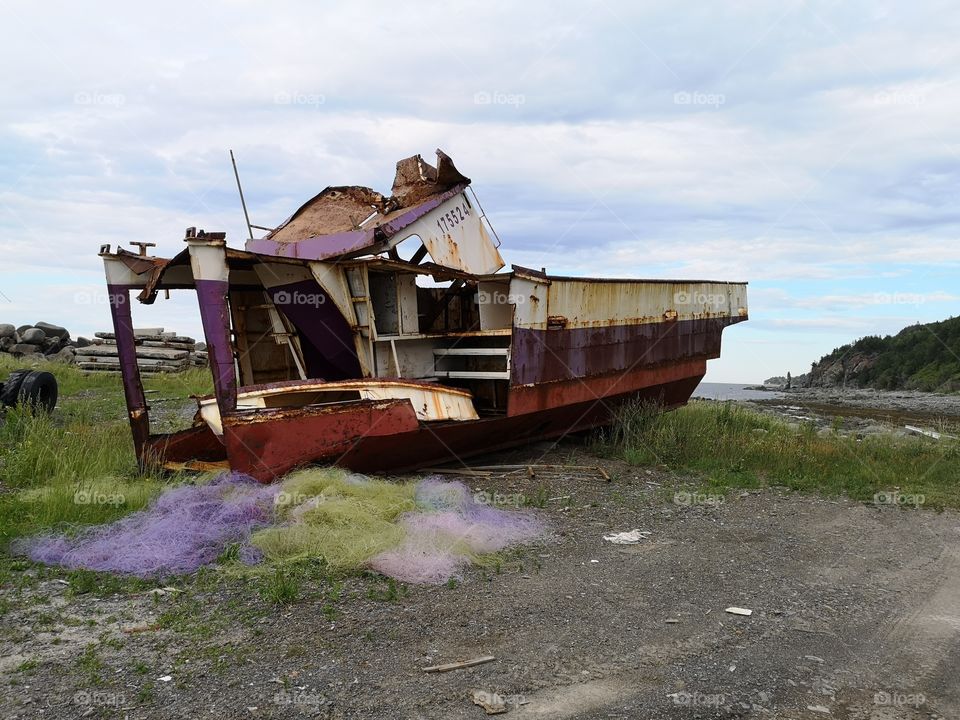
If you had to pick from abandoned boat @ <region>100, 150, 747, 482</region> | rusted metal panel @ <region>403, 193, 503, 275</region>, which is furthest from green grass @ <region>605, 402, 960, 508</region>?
rusted metal panel @ <region>403, 193, 503, 275</region>

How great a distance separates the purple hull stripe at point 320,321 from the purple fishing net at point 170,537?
9.67 feet

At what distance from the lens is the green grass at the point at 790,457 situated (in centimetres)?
959

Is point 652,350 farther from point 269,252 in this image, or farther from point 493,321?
point 269,252

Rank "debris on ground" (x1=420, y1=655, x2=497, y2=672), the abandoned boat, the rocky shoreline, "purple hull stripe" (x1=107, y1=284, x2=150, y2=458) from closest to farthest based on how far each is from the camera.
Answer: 1. "debris on ground" (x1=420, y1=655, x2=497, y2=672)
2. the abandoned boat
3. "purple hull stripe" (x1=107, y1=284, x2=150, y2=458)
4. the rocky shoreline

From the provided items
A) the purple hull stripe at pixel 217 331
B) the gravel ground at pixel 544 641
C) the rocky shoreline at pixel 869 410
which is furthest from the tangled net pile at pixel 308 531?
the rocky shoreline at pixel 869 410

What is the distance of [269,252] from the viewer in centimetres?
1049

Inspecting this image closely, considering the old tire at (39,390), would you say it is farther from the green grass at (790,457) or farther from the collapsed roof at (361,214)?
the green grass at (790,457)

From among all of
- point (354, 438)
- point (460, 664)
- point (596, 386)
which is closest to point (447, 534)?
point (460, 664)

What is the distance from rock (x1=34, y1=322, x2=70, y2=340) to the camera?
27.6 metres

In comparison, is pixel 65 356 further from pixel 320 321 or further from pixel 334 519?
pixel 334 519

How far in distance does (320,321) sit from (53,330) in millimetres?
22435

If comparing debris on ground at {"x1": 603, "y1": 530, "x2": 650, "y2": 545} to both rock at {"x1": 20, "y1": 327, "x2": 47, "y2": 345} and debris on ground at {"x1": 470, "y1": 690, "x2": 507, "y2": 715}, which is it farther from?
rock at {"x1": 20, "y1": 327, "x2": 47, "y2": 345}

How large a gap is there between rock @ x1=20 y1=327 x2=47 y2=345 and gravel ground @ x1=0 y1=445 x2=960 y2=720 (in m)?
24.1

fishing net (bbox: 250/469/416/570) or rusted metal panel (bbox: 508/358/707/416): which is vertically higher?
rusted metal panel (bbox: 508/358/707/416)
